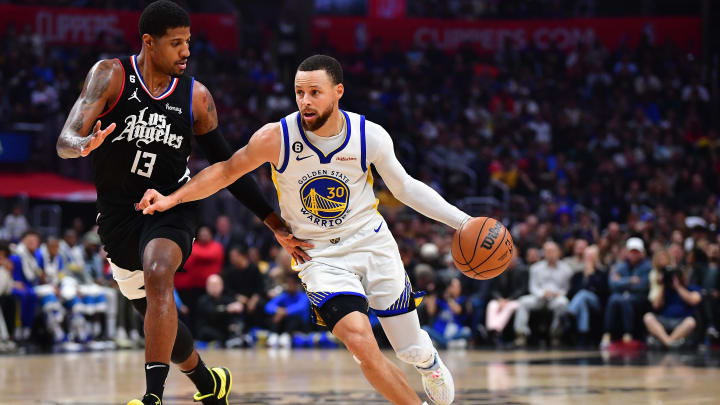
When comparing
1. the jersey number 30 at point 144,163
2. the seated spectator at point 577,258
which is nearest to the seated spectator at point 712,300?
the seated spectator at point 577,258

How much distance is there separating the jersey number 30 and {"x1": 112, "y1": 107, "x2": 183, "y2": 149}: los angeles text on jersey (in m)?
0.06

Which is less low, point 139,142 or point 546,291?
point 139,142

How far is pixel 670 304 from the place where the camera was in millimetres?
13172

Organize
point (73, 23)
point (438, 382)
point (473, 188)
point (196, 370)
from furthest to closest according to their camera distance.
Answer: point (73, 23)
point (473, 188)
point (196, 370)
point (438, 382)

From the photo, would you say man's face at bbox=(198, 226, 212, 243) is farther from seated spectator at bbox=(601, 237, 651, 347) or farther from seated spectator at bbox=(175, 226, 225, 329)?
seated spectator at bbox=(601, 237, 651, 347)

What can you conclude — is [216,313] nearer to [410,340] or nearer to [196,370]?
[196,370]

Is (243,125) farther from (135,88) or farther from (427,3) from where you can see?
(135,88)

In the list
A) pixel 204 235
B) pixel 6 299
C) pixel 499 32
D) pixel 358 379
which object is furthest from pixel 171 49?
pixel 499 32

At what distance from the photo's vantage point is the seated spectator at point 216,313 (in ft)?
47.2

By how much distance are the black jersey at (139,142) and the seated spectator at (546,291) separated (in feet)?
30.7

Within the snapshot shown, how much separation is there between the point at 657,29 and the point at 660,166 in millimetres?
6057

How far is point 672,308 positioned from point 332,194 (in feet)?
30.1

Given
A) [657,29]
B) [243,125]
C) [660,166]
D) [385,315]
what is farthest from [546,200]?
[385,315]

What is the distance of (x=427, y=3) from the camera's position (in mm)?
25672
